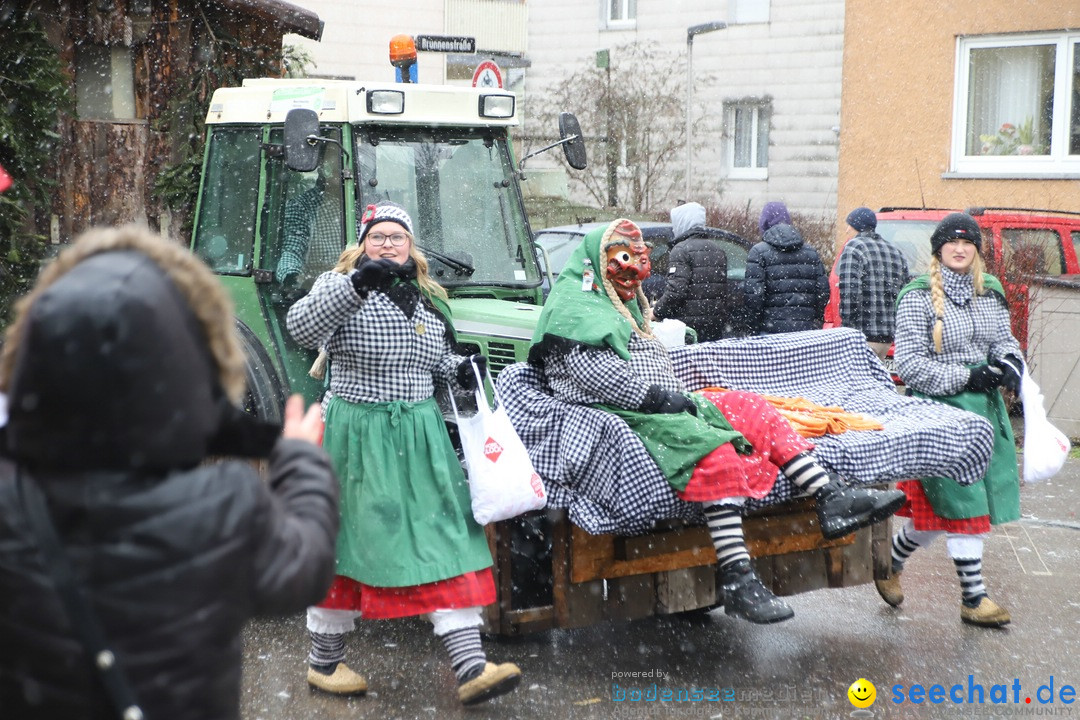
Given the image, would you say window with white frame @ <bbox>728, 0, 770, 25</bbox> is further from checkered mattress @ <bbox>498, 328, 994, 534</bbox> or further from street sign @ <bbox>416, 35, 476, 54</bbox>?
checkered mattress @ <bbox>498, 328, 994, 534</bbox>

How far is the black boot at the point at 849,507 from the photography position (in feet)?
17.0

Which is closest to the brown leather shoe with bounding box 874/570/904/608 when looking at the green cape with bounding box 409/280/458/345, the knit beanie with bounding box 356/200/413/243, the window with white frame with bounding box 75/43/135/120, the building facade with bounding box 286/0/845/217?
the green cape with bounding box 409/280/458/345

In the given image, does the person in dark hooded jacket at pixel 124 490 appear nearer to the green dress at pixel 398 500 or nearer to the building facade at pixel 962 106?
the green dress at pixel 398 500

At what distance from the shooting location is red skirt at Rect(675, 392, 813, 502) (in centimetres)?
511

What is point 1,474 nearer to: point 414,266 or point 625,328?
point 414,266

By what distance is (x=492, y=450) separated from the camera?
5012mm

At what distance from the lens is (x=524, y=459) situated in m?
5.01

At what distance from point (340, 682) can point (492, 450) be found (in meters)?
1.12

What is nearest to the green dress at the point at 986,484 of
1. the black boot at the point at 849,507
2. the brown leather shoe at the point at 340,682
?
the black boot at the point at 849,507

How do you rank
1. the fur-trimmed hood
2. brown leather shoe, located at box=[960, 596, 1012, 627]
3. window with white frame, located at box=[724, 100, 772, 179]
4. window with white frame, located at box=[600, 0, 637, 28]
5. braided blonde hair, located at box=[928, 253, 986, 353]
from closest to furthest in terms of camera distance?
the fur-trimmed hood, brown leather shoe, located at box=[960, 596, 1012, 627], braided blonde hair, located at box=[928, 253, 986, 353], window with white frame, located at box=[724, 100, 772, 179], window with white frame, located at box=[600, 0, 637, 28]

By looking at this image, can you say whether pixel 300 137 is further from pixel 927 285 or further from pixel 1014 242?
pixel 1014 242

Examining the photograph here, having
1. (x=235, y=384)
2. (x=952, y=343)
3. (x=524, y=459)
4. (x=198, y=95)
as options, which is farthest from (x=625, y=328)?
(x=198, y=95)

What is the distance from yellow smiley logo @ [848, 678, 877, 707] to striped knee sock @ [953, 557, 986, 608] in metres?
1.10

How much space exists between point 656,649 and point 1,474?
4118 millimetres
